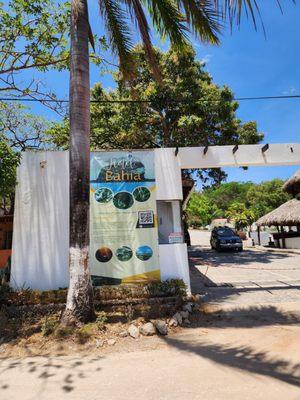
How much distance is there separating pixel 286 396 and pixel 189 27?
24.8 feet

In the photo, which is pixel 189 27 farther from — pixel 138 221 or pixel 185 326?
pixel 185 326

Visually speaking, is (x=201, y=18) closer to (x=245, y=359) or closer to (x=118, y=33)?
(x=118, y=33)

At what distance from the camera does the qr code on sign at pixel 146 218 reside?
881 cm

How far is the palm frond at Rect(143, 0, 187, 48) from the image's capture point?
776 centimetres

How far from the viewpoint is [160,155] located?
363 inches

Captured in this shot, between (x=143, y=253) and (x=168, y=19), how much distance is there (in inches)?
224

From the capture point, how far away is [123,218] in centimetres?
882

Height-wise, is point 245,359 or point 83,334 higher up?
point 83,334

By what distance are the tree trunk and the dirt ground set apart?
2.68 ft

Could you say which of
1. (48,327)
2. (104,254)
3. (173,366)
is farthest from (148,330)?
(104,254)

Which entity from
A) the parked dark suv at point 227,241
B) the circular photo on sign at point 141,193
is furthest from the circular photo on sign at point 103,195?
the parked dark suv at point 227,241

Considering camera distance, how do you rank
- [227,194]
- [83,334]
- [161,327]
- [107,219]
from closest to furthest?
[83,334], [161,327], [107,219], [227,194]

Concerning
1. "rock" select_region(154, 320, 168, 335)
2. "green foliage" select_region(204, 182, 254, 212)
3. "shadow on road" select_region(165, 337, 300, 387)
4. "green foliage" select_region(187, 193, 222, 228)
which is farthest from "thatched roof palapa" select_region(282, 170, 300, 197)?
"green foliage" select_region(204, 182, 254, 212)

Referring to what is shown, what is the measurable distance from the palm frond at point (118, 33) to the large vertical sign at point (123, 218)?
225 centimetres
